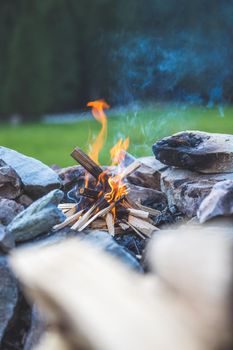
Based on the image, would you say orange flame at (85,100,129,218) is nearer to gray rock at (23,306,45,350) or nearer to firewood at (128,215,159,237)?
firewood at (128,215,159,237)

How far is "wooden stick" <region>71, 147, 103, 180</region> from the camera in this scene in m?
3.55

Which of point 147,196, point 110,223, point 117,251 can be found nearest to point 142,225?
point 110,223

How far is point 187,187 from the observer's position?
134 inches

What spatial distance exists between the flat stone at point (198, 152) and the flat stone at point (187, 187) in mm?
51

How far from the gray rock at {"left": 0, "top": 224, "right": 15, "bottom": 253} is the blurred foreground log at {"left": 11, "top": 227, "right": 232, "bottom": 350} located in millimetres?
334

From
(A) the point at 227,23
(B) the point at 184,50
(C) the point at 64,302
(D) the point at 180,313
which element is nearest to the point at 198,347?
(D) the point at 180,313

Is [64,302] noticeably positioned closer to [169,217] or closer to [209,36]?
[169,217]

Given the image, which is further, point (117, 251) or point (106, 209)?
point (106, 209)

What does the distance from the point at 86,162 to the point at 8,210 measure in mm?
550

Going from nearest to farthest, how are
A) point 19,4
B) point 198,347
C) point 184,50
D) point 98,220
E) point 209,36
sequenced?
1. point 198,347
2. point 98,220
3. point 184,50
4. point 209,36
5. point 19,4

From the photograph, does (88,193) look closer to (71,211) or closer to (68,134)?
(71,211)

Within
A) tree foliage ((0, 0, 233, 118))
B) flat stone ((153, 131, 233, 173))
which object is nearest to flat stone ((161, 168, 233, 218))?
flat stone ((153, 131, 233, 173))

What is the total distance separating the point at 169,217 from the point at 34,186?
Result: 0.74m

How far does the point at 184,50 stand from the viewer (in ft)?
21.4
